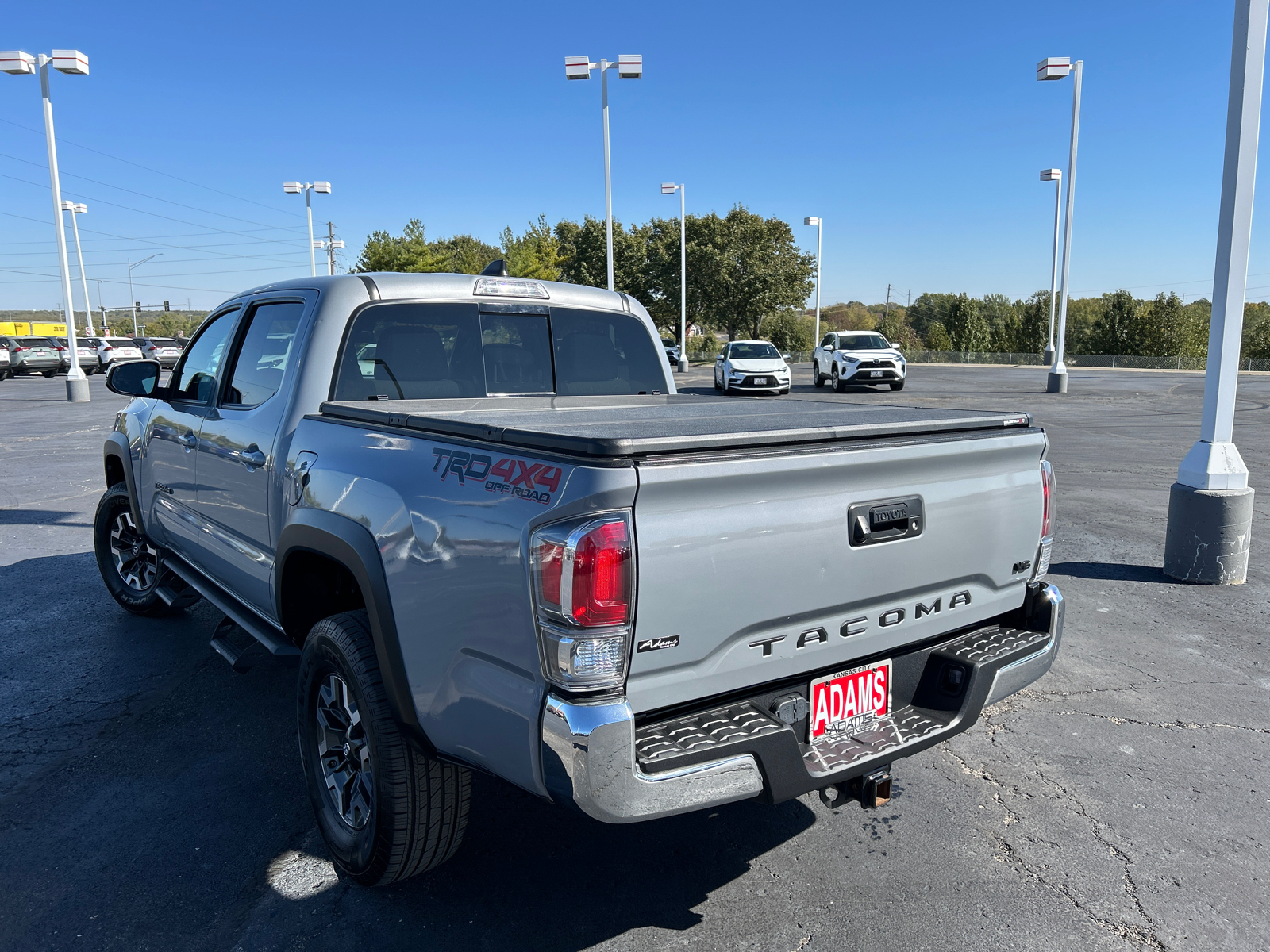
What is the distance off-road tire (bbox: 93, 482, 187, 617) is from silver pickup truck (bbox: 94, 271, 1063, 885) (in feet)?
6.83

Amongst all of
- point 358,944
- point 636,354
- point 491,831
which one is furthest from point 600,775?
point 636,354

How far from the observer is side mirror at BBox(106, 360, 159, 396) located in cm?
459

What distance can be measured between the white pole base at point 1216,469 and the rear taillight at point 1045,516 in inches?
158

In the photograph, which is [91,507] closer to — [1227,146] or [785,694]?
[785,694]

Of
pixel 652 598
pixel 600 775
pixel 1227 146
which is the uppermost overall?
pixel 1227 146

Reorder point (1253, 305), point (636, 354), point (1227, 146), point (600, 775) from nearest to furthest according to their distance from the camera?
point (600, 775) → point (636, 354) → point (1227, 146) → point (1253, 305)

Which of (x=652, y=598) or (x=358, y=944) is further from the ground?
(x=652, y=598)

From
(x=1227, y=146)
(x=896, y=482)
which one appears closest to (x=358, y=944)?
(x=896, y=482)

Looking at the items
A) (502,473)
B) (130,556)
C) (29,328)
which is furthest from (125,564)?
(29,328)

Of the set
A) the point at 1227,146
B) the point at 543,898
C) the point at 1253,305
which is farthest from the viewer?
the point at 1253,305

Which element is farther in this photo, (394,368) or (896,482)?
(394,368)

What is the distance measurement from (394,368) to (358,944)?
2237 mm

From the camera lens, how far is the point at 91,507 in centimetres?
920

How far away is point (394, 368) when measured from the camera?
3.81m
